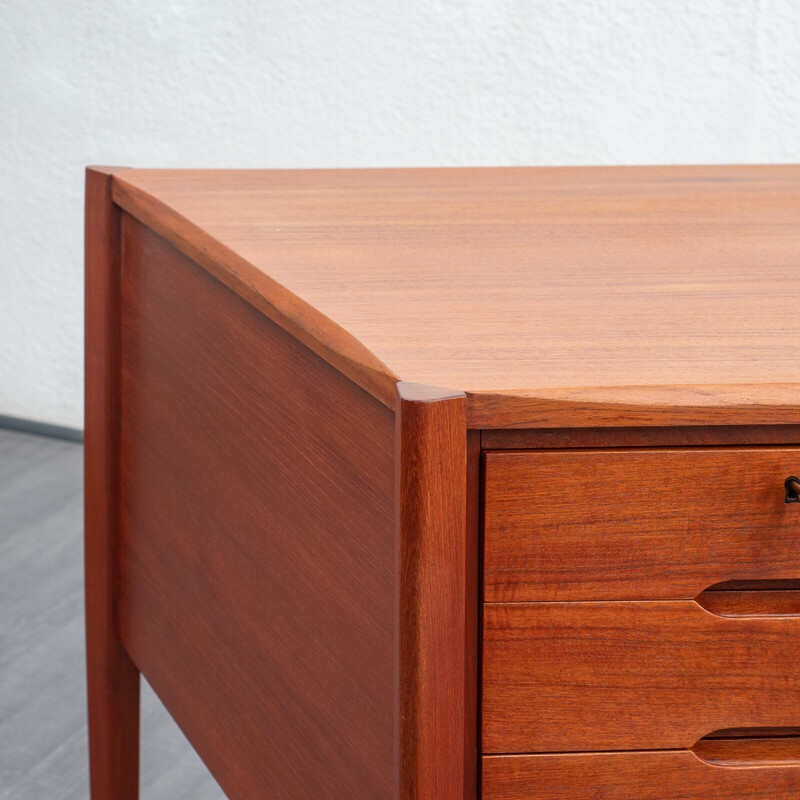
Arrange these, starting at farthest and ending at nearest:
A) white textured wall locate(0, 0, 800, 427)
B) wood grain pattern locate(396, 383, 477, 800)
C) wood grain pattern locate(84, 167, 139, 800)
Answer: white textured wall locate(0, 0, 800, 427), wood grain pattern locate(84, 167, 139, 800), wood grain pattern locate(396, 383, 477, 800)

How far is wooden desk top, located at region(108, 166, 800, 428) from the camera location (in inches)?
21.9

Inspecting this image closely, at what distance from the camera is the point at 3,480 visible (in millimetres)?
2633

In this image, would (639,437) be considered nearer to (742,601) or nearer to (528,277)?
(742,601)

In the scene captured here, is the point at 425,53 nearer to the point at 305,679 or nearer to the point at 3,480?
the point at 3,480

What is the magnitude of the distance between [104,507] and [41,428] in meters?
1.88

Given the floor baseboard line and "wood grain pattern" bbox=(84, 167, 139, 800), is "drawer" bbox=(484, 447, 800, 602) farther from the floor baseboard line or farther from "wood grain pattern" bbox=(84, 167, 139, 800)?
the floor baseboard line

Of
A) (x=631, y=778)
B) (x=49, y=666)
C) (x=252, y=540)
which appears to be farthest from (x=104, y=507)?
(x=49, y=666)

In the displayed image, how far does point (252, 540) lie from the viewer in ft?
2.71

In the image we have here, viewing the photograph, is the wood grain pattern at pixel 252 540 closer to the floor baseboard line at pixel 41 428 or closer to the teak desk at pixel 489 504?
the teak desk at pixel 489 504

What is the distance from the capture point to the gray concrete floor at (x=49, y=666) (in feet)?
5.39

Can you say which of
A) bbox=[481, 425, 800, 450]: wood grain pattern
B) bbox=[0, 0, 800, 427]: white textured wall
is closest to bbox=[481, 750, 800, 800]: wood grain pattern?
bbox=[481, 425, 800, 450]: wood grain pattern

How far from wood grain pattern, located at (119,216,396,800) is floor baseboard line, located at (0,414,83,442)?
183 cm

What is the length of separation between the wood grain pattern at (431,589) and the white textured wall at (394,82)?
2193 mm

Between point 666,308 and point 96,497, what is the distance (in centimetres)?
66
